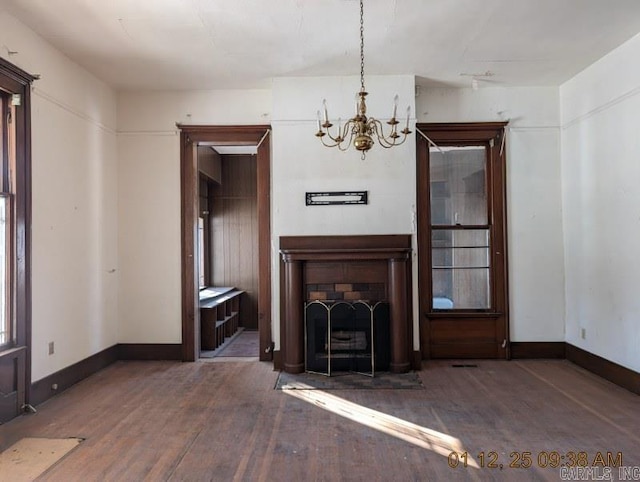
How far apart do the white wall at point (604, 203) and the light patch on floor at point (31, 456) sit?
14.9ft

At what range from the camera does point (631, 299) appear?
13.2 ft

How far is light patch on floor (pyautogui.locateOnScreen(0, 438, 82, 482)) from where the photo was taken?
8.66 ft

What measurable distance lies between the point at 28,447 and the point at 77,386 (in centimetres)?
133

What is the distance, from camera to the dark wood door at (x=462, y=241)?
16.9ft

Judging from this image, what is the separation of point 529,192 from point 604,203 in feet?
2.84

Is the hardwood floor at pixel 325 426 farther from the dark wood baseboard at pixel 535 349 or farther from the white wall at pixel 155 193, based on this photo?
the white wall at pixel 155 193

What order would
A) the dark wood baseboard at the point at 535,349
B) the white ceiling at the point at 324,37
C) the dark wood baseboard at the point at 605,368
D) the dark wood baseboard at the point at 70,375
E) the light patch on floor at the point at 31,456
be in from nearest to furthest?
the light patch on floor at the point at 31,456, the white ceiling at the point at 324,37, the dark wood baseboard at the point at 70,375, the dark wood baseboard at the point at 605,368, the dark wood baseboard at the point at 535,349

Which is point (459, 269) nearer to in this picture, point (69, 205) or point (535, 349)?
Answer: point (535, 349)

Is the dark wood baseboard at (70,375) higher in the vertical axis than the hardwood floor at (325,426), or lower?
higher

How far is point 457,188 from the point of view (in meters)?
5.29

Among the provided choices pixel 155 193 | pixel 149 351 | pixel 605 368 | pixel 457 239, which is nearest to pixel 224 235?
pixel 155 193

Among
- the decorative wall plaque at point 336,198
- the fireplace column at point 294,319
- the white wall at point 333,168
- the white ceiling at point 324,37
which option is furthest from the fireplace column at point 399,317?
the white ceiling at point 324,37

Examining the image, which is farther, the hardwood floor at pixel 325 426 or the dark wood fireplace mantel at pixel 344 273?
the dark wood fireplace mantel at pixel 344 273

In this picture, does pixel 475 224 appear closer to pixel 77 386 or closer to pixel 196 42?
pixel 196 42
